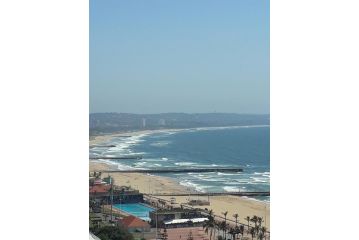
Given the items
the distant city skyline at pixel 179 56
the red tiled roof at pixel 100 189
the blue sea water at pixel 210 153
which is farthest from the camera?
the red tiled roof at pixel 100 189

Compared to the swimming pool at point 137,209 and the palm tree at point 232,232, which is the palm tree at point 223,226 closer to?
the palm tree at point 232,232

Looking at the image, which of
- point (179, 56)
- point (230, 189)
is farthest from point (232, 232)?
point (179, 56)

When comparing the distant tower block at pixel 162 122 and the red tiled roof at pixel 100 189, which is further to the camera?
the red tiled roof at pixel 100 189

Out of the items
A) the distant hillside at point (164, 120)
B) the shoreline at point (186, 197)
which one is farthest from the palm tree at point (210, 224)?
the distant hillside at point (164, 120)

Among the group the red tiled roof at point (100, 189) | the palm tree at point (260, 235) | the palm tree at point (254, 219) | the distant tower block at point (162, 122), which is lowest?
the palm tree at point (260, 235)

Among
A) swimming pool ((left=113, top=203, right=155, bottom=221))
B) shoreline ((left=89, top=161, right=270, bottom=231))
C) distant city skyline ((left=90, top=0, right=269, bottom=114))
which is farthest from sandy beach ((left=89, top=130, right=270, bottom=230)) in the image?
distant city skyline ((left=90, top=0, right=269, bottom=114))

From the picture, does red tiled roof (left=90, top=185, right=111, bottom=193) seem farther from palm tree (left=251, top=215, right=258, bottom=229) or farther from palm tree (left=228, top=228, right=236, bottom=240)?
palm tree (left=251, top=215, right=258, bottom=229)
